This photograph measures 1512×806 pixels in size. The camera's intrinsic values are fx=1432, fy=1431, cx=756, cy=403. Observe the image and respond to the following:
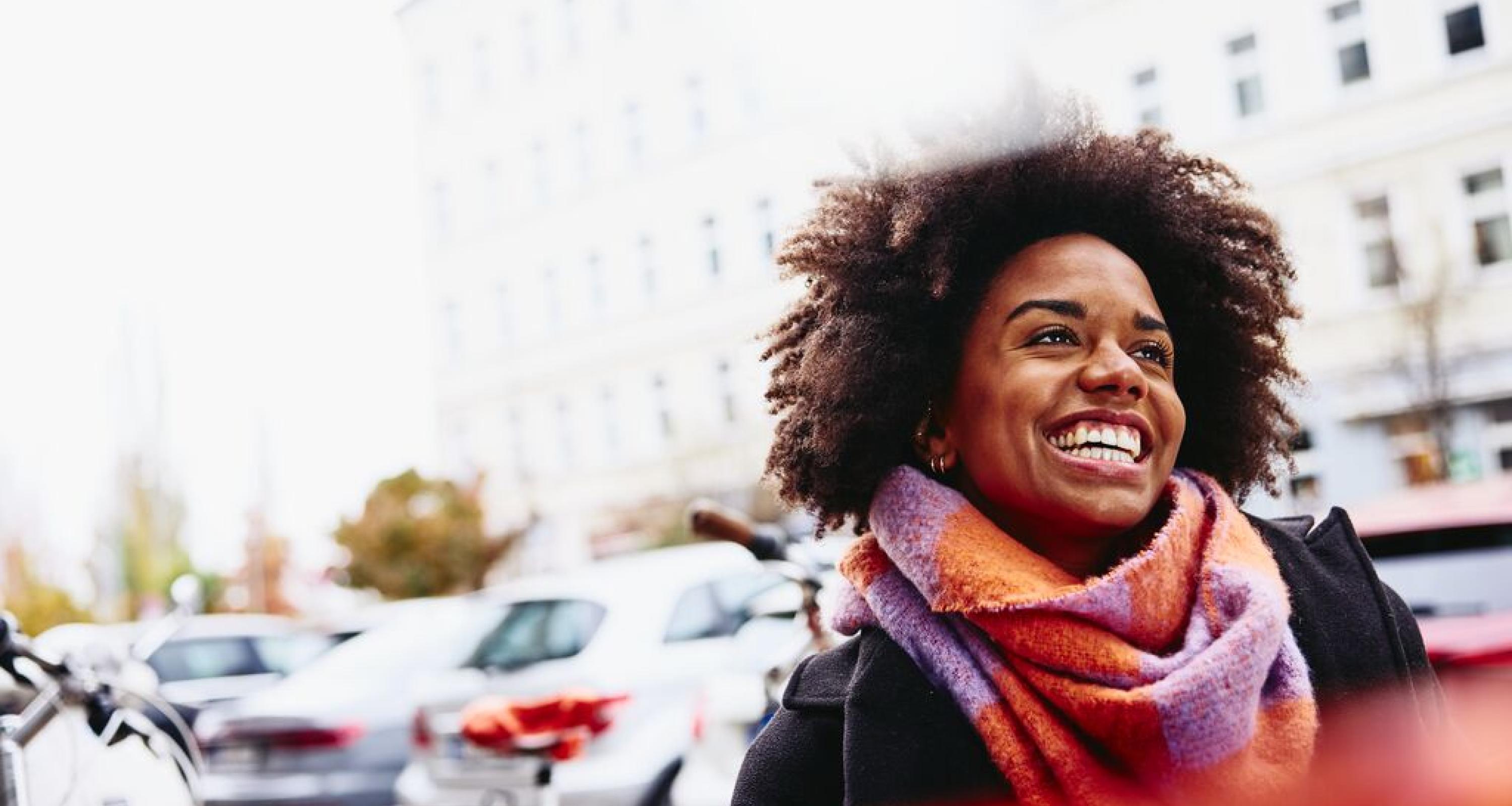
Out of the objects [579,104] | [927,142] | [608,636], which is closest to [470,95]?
[579,104]

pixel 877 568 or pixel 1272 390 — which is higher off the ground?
pixel 1272 390

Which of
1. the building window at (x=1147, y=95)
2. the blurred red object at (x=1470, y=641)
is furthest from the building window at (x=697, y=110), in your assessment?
the blurred red object at (x=1470, y=641)

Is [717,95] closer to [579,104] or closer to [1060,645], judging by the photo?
[579,104]

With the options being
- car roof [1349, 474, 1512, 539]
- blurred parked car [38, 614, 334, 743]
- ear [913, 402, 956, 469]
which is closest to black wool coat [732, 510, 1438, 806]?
ear [913, 402, 956, 469]

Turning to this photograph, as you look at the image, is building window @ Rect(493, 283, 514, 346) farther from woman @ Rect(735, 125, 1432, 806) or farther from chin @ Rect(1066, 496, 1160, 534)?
chin @ Rect(1066, 496, 1160, 534)

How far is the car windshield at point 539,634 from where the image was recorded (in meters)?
6.20

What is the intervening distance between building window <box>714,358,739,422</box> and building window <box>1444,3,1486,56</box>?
11.6 m

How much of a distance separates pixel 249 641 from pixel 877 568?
11.2 m

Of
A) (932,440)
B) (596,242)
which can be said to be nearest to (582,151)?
(596,242)

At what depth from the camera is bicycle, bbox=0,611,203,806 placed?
2.90 meters

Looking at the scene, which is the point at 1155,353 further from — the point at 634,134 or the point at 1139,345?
the point at 634,134

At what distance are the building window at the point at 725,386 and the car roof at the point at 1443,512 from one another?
18.5 metres

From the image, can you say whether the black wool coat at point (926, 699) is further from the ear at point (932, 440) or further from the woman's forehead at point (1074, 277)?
the woman's forehead at point (1074, 277)

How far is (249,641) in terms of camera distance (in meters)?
12.0
